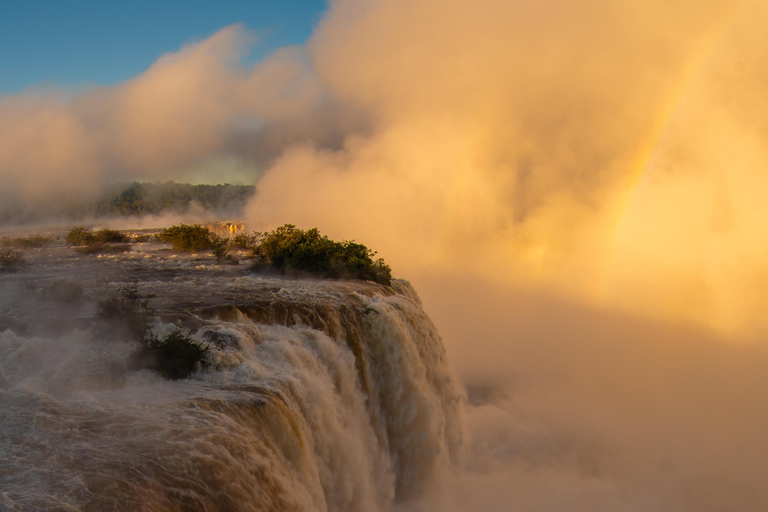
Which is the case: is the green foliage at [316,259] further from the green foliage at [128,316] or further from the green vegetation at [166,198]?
the green vegetation at [166,198]

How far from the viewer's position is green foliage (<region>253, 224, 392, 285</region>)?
691 inches

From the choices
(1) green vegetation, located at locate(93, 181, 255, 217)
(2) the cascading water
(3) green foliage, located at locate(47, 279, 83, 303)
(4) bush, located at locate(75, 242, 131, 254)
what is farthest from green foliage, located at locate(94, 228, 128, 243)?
(1) green vegetation, located at locate(93, 181, 255, 217)

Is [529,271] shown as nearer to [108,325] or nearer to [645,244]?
[645,244]

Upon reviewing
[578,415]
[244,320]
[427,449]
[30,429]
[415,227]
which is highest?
[415,227]

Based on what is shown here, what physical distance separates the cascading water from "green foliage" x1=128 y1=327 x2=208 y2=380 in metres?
0.15

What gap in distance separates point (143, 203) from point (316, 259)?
174ft

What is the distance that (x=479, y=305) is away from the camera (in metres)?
42.9

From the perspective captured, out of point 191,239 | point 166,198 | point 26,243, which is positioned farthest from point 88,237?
point 166,198

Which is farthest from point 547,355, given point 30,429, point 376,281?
point 30,429

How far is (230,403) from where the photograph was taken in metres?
6.07

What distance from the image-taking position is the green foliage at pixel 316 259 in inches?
691

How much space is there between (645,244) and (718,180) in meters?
9.93

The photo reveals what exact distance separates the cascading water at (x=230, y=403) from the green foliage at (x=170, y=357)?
15 cm

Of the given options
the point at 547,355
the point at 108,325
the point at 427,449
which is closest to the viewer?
the point at 108,325
